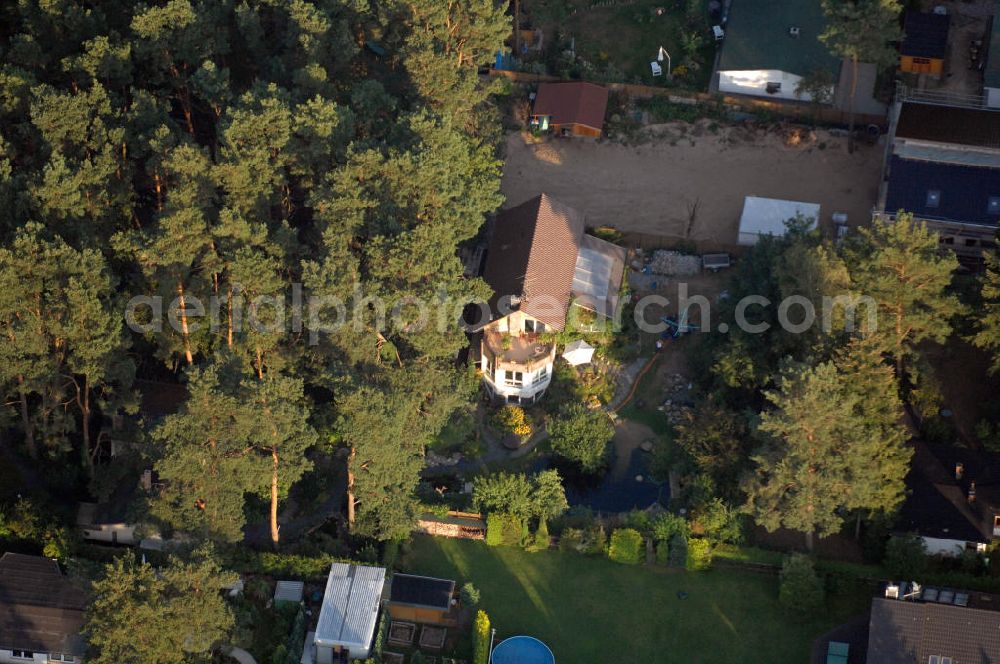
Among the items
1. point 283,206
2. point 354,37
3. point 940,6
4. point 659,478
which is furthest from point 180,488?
point 940,6

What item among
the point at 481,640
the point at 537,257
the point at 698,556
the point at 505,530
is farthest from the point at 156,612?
the point at 537,257

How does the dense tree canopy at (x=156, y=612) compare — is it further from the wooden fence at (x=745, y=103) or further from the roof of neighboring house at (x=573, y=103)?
the wooden fence at (x=745, y=103)

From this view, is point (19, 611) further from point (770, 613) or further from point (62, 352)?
point (770, 613)

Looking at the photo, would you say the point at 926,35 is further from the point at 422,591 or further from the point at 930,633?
the point at 422,591

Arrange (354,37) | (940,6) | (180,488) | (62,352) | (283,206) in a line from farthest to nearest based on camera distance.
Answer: (940,6)
(354,37)
(283,206)
(62,352)
(180,488)

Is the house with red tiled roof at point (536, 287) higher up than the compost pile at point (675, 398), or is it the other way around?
the house with red tiled roof at point (536, 287)

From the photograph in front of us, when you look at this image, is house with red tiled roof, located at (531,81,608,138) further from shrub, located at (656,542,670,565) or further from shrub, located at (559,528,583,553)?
shrub, located at (656,542,670,565)

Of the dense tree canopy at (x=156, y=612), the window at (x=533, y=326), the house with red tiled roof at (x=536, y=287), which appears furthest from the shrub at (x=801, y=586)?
the dense tree canopy at (x=156, y=612)
